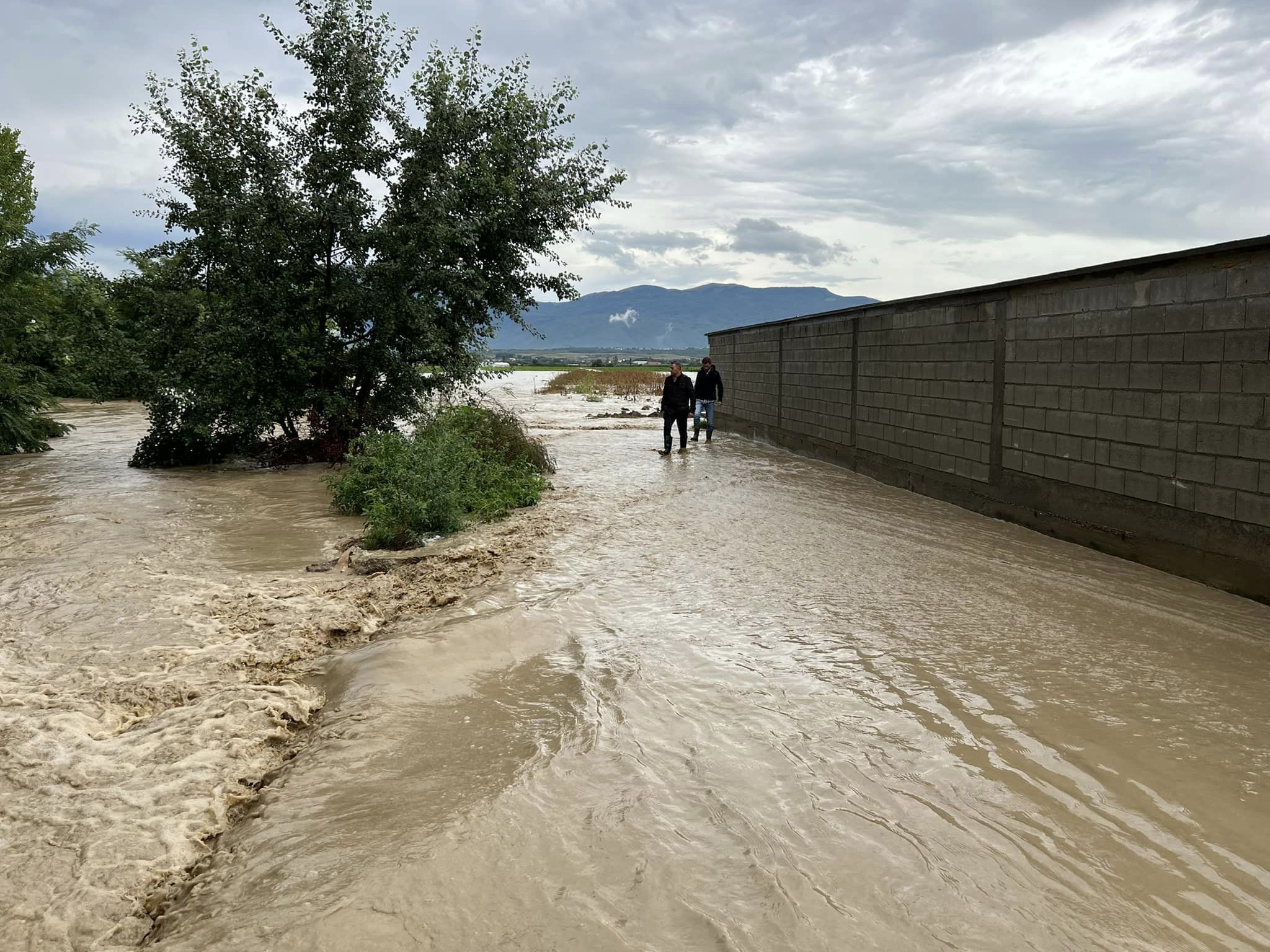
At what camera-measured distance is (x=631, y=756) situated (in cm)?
414

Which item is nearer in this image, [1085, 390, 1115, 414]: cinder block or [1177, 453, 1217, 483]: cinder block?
[1177, 453, 1217, 483]: cinder block

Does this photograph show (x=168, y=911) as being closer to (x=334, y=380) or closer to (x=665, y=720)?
(x=665, y=720)

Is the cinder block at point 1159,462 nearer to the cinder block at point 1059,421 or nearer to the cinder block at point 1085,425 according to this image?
the cinder block at point 1085,425

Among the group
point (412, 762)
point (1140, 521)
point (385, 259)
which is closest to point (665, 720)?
point (412, 762)

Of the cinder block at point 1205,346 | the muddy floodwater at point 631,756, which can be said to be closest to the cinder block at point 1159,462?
the cinder block at point 1205,346

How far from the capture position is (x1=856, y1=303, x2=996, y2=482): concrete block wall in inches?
445

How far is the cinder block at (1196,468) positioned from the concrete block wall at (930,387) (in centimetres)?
329

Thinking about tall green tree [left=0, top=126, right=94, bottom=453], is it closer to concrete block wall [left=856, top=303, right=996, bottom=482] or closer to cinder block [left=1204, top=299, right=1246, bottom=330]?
concrete block wall [left=856, top=303, right=996, bottom=482]

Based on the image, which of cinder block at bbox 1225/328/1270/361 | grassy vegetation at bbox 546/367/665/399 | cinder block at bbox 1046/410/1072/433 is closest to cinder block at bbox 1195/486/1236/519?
cinder block at bbox 1225/328/1270/361

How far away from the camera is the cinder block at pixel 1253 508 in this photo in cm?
682

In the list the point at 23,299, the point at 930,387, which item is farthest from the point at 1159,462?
the point at 23,299

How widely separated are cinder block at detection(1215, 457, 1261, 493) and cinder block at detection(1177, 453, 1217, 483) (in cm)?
7

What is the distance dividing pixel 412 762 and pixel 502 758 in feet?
1.41

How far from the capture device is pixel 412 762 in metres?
4.07
